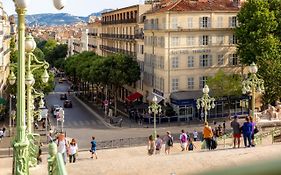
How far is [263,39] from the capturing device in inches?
2008

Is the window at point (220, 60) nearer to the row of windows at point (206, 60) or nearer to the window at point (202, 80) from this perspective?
the row of windows at point (206, 60)

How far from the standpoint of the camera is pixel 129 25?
6994 cm

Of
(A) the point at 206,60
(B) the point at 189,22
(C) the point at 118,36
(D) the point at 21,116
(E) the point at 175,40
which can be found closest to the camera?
(D) the point at 21,116

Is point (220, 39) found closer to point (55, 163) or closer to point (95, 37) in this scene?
point (95, 37)

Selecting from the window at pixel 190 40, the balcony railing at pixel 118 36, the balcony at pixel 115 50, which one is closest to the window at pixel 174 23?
the window at pixel 190 40

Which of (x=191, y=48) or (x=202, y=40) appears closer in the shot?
(x=191, y=48)

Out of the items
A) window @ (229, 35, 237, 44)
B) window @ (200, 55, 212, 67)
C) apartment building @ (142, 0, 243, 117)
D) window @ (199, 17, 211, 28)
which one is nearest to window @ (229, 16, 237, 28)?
apartment building @ (142, 0, 243, 117)

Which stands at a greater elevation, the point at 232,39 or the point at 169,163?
the point at 232,39

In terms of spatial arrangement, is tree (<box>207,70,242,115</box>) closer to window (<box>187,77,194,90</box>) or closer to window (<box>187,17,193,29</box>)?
window (<box>187,77,194,90</box>)

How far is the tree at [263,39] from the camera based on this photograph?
1906 inches

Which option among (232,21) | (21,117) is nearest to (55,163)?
(21,117)

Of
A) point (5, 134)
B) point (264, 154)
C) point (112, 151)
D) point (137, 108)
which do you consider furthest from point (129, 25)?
point (264, 154)

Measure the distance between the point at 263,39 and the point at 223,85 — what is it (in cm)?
621

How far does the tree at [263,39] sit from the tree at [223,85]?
241 centimetres
